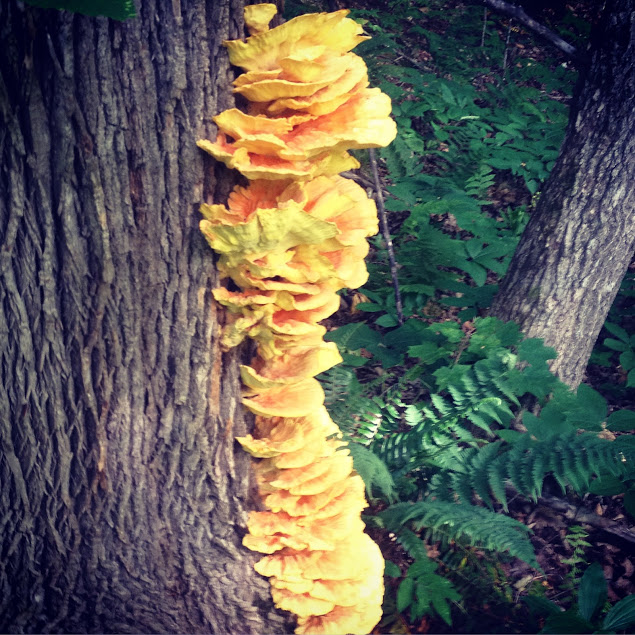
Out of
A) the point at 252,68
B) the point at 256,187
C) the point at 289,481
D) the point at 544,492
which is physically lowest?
the point at 544,492

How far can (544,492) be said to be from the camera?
11.6 ft

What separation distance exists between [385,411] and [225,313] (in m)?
2.06

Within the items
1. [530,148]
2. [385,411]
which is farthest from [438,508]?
[530,148]

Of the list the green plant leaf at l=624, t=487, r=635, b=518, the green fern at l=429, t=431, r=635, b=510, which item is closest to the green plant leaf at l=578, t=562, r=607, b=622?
the green fern at l=429, t=431, r=635, b=510

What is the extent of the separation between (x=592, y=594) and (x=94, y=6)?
3.10m

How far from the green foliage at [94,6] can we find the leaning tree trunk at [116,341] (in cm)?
21

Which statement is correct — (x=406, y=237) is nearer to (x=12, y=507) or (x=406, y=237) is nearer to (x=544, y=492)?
(x=544, y=492)

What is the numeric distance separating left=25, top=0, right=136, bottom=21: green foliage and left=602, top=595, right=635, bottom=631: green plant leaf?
3034 mm

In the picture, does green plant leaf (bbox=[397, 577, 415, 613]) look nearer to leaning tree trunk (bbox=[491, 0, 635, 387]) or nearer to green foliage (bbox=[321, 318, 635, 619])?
green foliage (bbox=[321, 318, 635, 619])

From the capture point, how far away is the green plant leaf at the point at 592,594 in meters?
2.52

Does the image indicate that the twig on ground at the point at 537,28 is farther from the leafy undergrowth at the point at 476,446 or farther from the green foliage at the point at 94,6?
the green foliage at the point at 94,6

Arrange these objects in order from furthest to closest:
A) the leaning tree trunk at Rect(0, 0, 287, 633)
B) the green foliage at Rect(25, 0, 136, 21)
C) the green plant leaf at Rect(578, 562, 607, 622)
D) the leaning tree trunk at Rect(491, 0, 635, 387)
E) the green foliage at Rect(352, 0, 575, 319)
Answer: the green foliage at Rect(352, 0, 575, 319)
the leaning tree trunk at Rect(491, 0, 635, 387)
the green plant leaf at Rect(578, 562, 607, 622)
the leaning tree trunk at Rect(0, 0, 287, 633)
the green foliage at Rect(25, 0, 136, 21)

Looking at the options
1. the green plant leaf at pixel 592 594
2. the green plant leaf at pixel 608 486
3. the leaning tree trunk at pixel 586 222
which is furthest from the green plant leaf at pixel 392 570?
the leaning tree trunk at pixel 586 222

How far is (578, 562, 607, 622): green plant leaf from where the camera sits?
2518 millimetres
